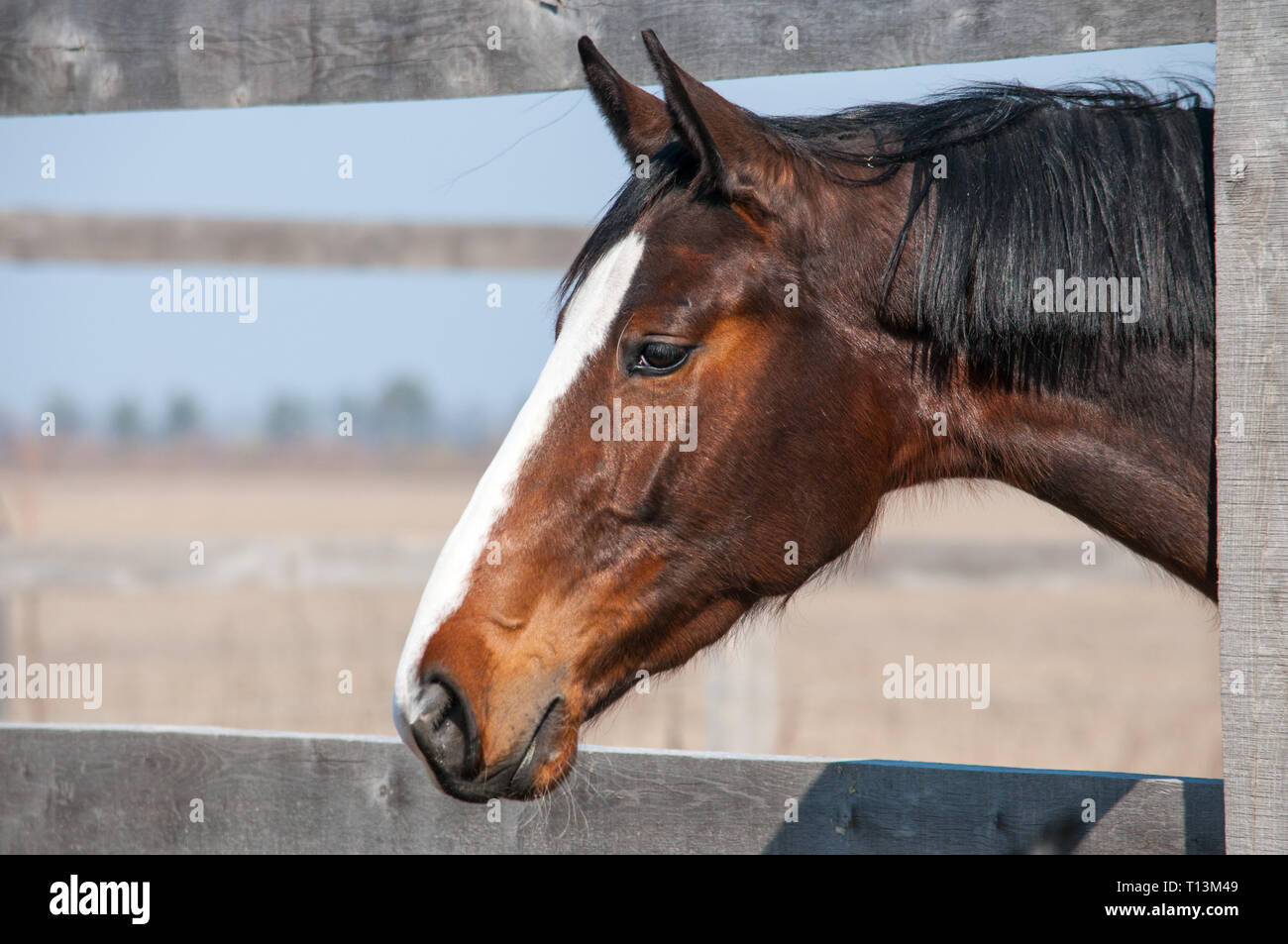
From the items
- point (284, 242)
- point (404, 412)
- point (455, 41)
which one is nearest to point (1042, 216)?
point (455, 41)

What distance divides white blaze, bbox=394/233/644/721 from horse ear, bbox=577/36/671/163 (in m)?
0.27

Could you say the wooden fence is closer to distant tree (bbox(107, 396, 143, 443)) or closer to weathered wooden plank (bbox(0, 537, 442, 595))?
weathered wooden plank (bbox(0, 537, 442, 595))

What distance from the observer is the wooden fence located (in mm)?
1529

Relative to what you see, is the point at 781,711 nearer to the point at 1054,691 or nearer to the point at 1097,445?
the point at 1054,691

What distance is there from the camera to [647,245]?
1882 millimetres

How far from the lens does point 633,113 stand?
2.06m

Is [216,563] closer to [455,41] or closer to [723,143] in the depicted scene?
[455,41]

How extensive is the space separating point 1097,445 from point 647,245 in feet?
2.82

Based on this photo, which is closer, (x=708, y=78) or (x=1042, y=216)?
(x=1042, y=216)

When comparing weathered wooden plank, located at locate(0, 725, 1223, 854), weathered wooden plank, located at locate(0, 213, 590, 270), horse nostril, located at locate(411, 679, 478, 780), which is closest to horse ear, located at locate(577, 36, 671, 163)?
horse nostril, located at locate(411, 679, 478, 780)

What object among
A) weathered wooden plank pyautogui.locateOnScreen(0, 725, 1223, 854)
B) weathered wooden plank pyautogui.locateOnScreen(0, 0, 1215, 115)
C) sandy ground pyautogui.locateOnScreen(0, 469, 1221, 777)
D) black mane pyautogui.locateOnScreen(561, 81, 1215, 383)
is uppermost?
weathered wooden plank pyautogui.locateOnScreen(0, 0, 1215, 115)

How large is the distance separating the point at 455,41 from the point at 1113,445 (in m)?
1.53

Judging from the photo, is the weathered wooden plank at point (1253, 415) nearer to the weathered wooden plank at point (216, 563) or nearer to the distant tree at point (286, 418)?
the weathered wooden plank at point (216, 563)

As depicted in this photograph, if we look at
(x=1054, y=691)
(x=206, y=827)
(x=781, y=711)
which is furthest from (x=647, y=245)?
(x=1054, y=691)
